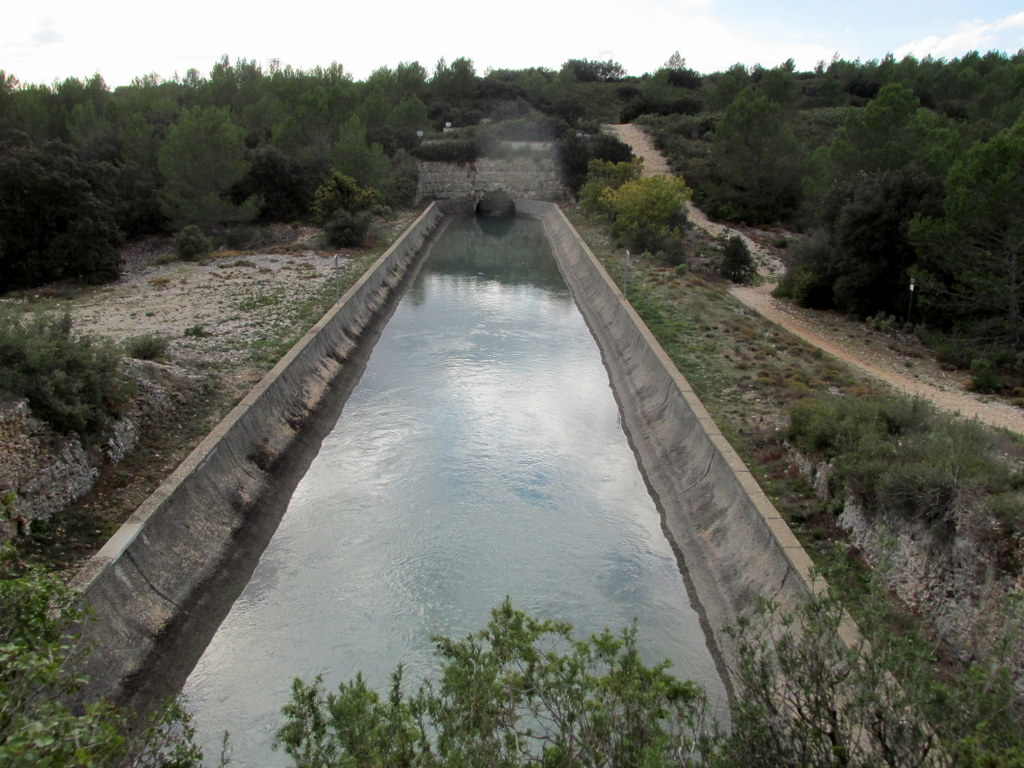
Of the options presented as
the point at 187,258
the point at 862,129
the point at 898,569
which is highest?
the point at 862,129

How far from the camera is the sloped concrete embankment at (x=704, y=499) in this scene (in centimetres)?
933

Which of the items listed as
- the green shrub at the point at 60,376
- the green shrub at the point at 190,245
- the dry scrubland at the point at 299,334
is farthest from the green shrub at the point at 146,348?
the green shrub at the point at 190,245

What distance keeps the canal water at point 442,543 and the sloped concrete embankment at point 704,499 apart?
314 mm

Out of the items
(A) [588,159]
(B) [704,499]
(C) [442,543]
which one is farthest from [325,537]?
(A) [588,159]

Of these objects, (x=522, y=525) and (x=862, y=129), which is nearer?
(x=522, y=525)

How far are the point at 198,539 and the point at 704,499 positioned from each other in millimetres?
7100

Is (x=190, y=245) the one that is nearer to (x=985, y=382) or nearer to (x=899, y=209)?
(x=899, y=209)

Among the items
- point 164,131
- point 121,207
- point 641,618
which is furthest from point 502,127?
point 641,618

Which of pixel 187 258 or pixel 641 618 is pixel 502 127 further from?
pixel 641 618

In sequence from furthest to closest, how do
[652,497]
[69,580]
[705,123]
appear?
1. [705,123]
2. [652,497]
3. [69,580]

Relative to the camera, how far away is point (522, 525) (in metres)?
12.0

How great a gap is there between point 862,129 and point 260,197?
24.9m

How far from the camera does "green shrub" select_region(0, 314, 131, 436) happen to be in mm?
10477

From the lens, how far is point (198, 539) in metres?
10.3
